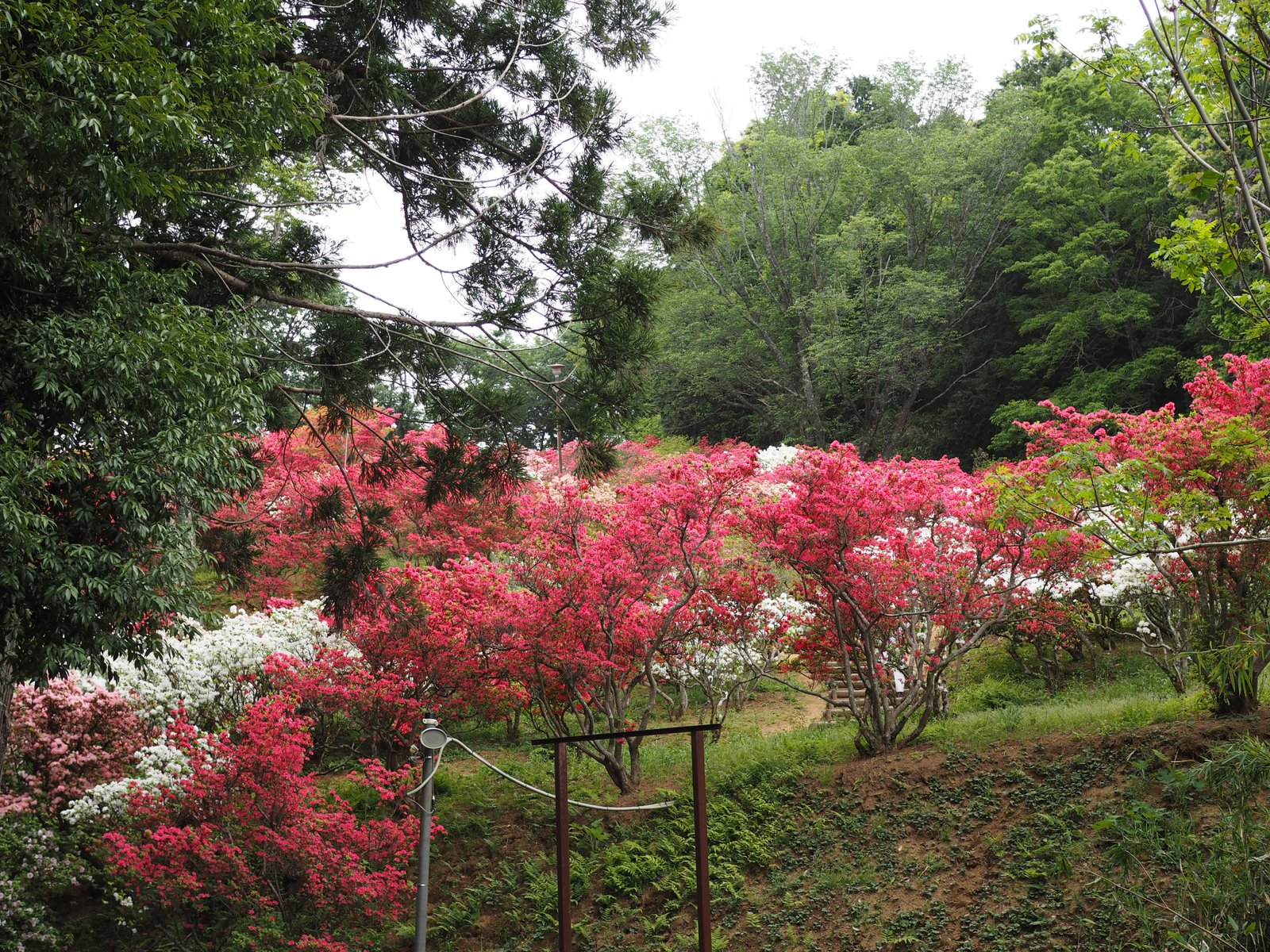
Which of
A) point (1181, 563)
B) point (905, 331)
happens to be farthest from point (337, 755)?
point (905, 331)

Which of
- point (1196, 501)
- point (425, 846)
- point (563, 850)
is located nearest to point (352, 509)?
point (425, 846)

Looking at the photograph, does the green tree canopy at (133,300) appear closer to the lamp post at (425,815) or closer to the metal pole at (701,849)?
the lamp post at (425,815)

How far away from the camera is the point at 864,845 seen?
764cm

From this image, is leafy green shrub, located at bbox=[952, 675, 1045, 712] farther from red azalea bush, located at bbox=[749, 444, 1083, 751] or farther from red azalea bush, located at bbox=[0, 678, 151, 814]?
red azalea bush, located at bbox=[0, 678, 151, 814]

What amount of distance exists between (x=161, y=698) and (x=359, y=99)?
5.95 metres

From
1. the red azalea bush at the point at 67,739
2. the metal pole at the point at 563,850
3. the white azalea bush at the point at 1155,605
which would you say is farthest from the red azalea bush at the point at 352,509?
the white azalea bush at the point at 1155,605

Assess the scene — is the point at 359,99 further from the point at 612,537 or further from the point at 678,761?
the point at 678,761

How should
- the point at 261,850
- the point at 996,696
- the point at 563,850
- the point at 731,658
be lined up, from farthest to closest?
1. the point at 731,658
2. the point at 996,696
3. the point at 261,850
4. the point at 563,850

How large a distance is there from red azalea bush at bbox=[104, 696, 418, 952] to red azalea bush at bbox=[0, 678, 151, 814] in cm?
108

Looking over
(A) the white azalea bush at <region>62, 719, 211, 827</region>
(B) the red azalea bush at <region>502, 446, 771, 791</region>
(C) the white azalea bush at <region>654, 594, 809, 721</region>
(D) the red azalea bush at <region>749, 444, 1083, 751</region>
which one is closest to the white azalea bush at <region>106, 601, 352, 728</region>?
(A) the white azalea bush at <region>62, 719, 211, 827</region>

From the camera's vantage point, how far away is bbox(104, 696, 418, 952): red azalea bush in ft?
25.5

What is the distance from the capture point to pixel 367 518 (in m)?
8.31

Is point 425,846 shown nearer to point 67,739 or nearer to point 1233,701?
point 67,739

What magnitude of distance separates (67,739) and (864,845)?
7.49 meters
